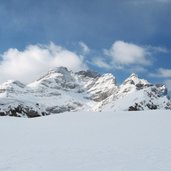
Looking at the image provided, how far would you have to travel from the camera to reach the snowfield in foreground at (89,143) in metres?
13.5

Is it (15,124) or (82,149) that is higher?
(15,124)

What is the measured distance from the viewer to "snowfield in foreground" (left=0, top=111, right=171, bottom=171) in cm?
1349

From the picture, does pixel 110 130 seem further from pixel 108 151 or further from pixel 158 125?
pixel 108 151

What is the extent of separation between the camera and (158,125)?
79.7ft

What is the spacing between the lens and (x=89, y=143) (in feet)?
61.1

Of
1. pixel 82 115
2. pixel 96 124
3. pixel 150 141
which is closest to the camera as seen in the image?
pixel 150 141

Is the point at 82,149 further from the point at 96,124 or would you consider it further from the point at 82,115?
the point at 82,115

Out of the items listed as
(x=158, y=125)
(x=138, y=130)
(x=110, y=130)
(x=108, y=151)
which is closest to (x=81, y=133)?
(x=110, y=130)

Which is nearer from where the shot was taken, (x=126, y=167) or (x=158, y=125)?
(x=126, y=167)

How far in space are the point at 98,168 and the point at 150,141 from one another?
580 cm

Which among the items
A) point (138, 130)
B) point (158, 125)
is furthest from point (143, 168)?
point (158, 125)

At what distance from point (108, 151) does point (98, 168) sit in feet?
10.4

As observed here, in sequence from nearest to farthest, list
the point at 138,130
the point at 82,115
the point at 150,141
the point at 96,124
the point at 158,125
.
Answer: the point at 150,141 < the point at 138,130 < the point at 158,125 < the point at 96,124 < the point at 82,115

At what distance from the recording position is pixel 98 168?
1289cm
